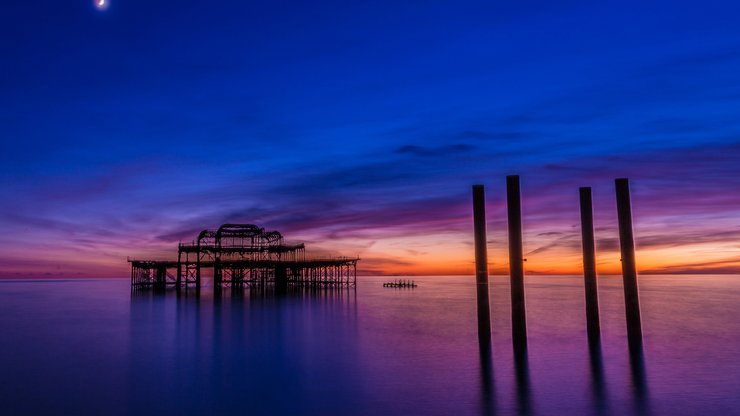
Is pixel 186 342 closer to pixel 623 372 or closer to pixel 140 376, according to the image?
pixel 140 376

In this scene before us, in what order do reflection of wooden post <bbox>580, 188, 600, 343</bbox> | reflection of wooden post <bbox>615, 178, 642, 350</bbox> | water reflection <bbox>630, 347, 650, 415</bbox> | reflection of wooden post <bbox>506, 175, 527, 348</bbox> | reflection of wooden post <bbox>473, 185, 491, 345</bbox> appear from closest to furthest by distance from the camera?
water reflection <bbox>630, 347, 650, 415</bbox> → reflection of wooden post <bbox>506, 175, 527, 348</bbox> → reflection of wooden post <bbox>615, 178, 642, 350</bbox> → reflection of wooden post <bbox>473, 185, 491, 345</bbox> → reflection of wooden post <bbox>580, 188, 600, 343</bbox>

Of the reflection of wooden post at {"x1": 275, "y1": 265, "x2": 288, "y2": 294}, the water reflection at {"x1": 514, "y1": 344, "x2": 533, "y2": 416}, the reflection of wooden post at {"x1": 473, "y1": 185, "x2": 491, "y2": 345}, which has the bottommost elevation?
the water reflection at {"x1": 514, "y1": 344, "x2": 533, "y2": 416}

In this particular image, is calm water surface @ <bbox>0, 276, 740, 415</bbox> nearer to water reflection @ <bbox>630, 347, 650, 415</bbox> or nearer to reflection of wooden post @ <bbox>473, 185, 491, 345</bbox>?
water reflection @ <bbox>630, 347, 650, 415</bbox>

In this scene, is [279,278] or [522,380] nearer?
[522,380]

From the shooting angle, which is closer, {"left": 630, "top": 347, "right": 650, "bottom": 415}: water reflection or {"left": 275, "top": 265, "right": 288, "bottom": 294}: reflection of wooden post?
{"left": 630, "top": 347, "right": 650, "bottom": 415}: water reflection

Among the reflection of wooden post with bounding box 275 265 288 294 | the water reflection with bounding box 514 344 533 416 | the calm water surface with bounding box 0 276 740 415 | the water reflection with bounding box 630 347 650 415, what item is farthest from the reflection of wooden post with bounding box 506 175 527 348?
the reflection of wooden post with bounding box 275 265 288 294

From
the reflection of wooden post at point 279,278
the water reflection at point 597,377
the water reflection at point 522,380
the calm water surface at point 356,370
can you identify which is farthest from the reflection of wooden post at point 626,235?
the reflection of wooden post at point 279,278

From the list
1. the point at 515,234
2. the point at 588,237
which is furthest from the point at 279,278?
the point at 515,234

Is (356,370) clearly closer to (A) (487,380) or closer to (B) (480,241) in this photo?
(A) (487,380)

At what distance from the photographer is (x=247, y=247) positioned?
61.1m

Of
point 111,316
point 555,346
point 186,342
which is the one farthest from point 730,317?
point 111,316

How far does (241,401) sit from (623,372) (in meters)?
13.5

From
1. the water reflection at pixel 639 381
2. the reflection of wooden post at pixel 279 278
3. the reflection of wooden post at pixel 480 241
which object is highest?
the reflection of wooden post at pixel 480 241

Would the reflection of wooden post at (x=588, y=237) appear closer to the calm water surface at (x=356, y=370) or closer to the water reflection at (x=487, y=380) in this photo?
the calm water surface at (x=356, y=370)
